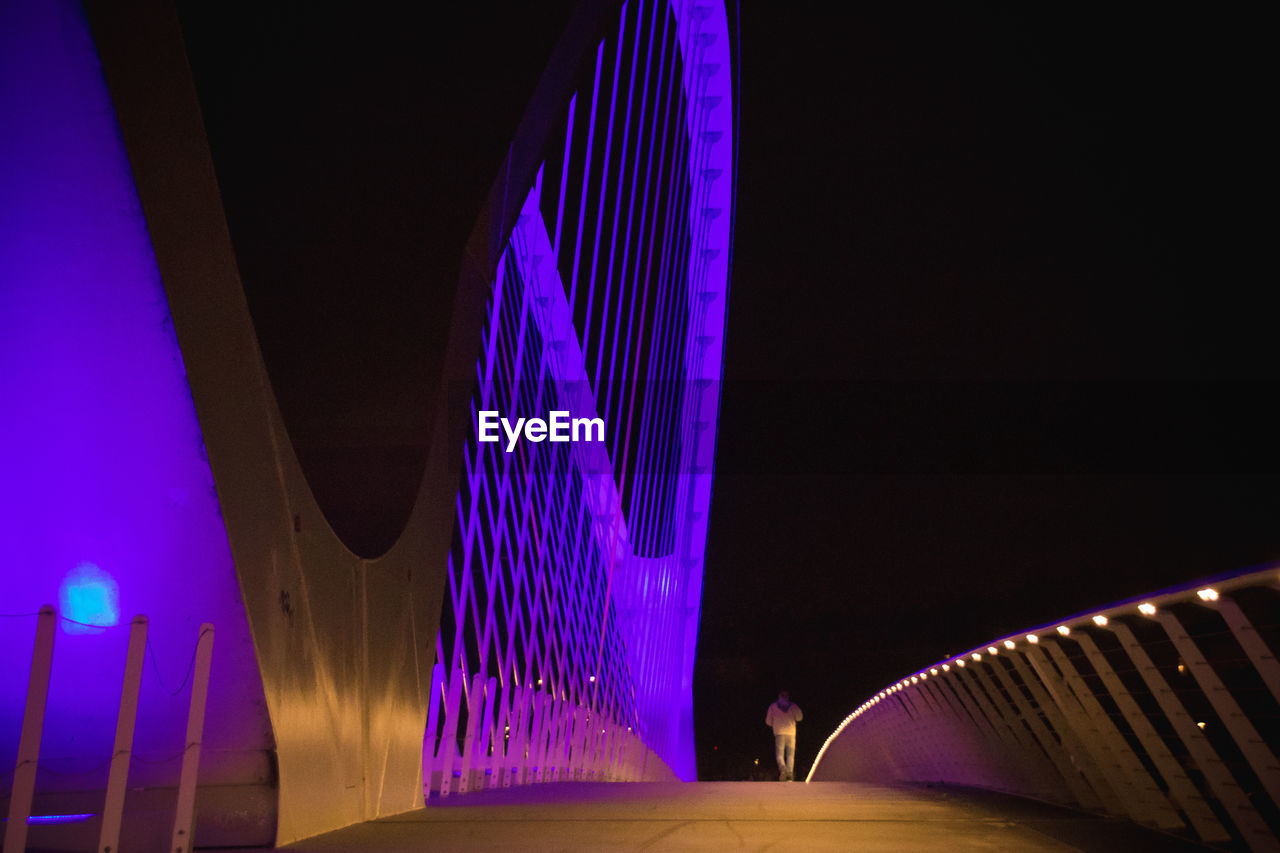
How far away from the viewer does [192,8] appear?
5523mm

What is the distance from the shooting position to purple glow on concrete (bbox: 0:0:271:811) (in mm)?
3549

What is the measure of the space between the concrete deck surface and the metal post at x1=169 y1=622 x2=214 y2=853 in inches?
23.6

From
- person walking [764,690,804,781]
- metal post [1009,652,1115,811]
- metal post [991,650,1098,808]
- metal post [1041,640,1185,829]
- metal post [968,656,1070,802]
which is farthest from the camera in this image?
person walking [764,690,804,781]

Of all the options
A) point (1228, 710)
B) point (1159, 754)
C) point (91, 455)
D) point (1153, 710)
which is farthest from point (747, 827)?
point (91, 455)

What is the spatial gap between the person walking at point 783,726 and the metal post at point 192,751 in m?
13.8

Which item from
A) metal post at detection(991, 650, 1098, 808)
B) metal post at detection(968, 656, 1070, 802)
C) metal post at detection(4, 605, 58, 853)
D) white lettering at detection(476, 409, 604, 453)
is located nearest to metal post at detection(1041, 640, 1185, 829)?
metal post at detection(991, 650, 1098, 808)

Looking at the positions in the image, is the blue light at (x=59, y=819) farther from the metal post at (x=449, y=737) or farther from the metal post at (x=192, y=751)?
the metal post at (x=449, y=737)

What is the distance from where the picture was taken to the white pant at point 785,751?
1722cm

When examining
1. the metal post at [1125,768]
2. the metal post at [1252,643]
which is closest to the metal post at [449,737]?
the metal post at [1125,768]

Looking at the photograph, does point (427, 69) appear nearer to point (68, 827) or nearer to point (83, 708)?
point (83, 708)

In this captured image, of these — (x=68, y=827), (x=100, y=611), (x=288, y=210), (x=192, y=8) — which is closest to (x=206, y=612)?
(x=100, y=611)

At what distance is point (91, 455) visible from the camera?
4.08 metres

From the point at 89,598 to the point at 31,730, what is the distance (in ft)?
3.96

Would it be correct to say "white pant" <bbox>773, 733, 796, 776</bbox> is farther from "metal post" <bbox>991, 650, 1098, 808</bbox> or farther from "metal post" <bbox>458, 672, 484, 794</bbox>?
"metal post" <bbox>991, 650, 1098, 808</bbox>
